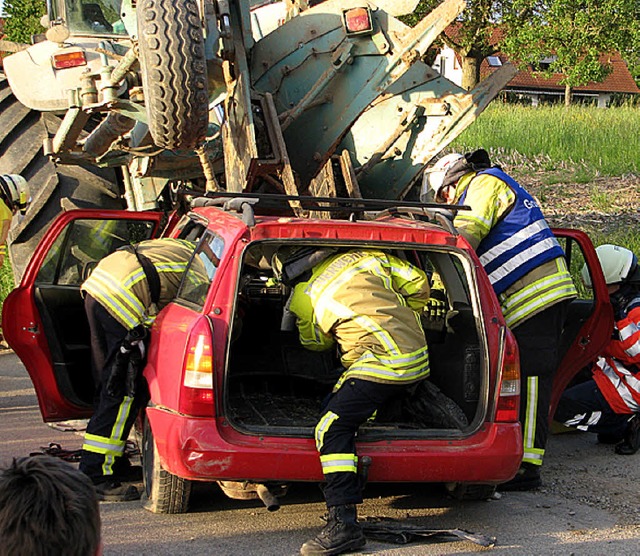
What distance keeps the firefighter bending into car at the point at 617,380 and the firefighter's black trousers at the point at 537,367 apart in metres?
0.77

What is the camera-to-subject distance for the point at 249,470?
434 cm

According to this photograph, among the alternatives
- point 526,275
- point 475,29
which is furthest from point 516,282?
point 475,29

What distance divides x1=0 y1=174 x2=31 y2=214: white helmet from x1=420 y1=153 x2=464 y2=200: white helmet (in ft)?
8.64

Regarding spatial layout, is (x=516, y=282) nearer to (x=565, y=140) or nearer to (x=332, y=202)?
(x=332, y=202)

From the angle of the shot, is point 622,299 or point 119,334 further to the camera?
point 622,299

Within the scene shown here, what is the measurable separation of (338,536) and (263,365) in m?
1.82

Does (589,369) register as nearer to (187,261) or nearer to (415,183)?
(415,183)

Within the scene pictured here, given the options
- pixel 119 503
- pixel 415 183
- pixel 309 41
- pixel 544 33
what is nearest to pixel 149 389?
pixel 119 503

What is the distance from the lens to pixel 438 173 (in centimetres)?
613

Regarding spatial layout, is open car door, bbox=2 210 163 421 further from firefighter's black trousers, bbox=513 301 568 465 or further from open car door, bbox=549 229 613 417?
open car door, bbox=549 229 613 417

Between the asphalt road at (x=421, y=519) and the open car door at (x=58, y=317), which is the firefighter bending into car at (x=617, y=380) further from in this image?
the open car door at (x=58, y=317)

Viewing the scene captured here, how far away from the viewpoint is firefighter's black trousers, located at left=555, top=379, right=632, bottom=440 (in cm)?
647

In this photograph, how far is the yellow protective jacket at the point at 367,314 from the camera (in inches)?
179

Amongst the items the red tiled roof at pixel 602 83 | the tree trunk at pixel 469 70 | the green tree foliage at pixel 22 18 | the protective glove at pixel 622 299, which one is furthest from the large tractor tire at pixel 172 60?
the red tiled roof at pixel 602 83
